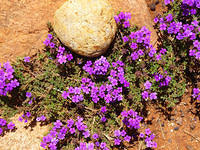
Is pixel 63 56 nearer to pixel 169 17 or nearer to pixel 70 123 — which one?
pixel 70 123

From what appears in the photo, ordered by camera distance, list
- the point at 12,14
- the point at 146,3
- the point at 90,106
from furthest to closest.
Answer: the point at 146,3, the point at 90,106, the point at 12,14

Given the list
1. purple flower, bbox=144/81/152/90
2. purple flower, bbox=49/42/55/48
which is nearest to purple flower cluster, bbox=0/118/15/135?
purple flower, bbox=49/42/55/48

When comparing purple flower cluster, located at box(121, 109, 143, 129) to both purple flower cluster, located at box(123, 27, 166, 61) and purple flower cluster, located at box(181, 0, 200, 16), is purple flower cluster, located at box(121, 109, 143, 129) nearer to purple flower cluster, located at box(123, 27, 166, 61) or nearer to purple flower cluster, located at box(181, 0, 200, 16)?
purple flower cluster, located at box(123, 27, 166, 61)

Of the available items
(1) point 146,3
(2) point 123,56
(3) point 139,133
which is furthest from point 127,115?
(1) point 146,3

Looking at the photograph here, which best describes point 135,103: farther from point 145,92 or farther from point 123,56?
point 123,56

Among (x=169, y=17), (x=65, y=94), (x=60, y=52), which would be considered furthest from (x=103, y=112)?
(x=169, y=17)
